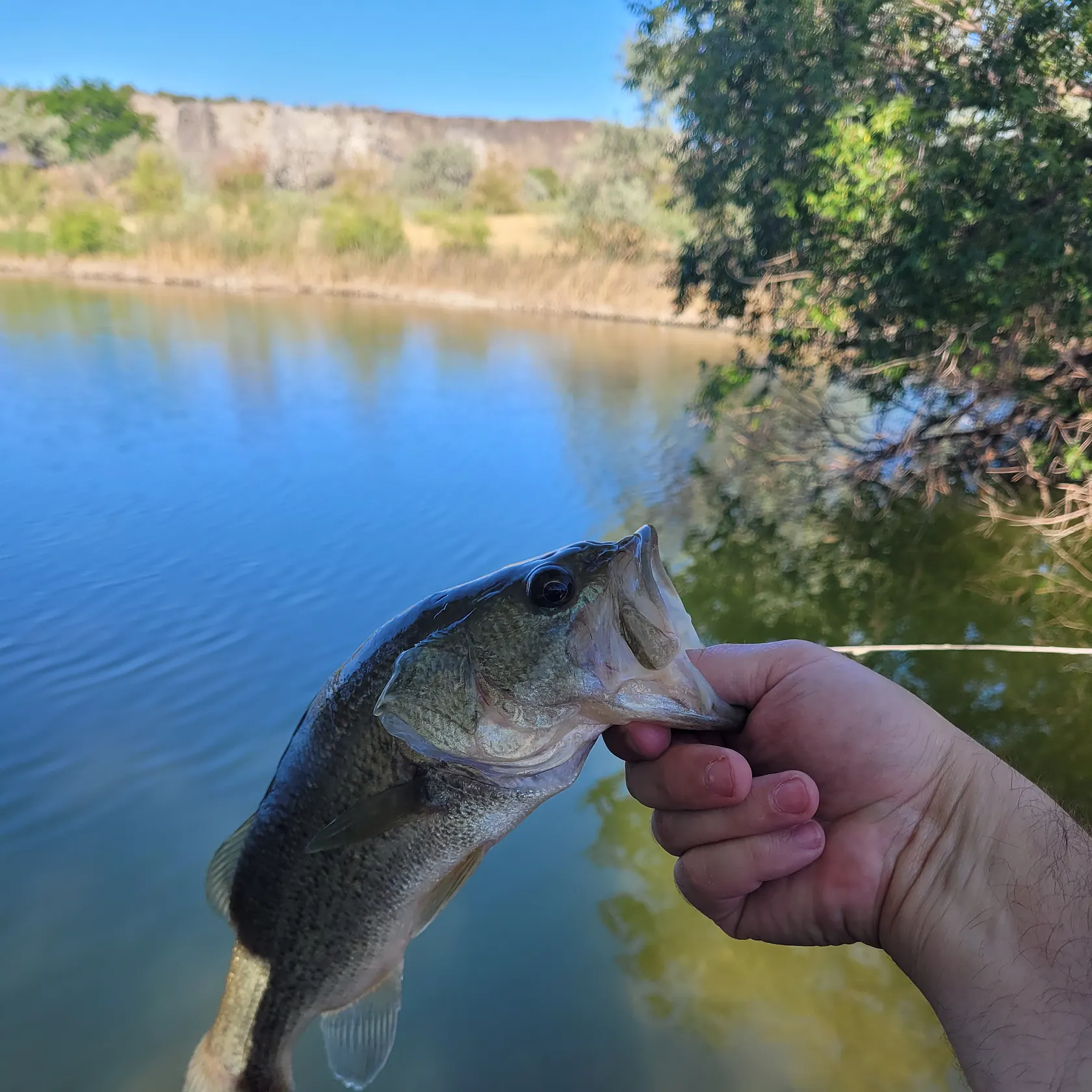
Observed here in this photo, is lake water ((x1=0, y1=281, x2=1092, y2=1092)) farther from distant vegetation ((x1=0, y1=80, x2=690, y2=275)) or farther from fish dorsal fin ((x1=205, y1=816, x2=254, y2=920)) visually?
distant vegetation ((x1=0, y1=80, x2=690, y2=275))

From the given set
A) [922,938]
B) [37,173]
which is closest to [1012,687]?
[922,938]

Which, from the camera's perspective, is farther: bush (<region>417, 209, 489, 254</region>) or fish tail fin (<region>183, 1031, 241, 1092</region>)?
bush (<region>417, 209, 489, 254</region>)

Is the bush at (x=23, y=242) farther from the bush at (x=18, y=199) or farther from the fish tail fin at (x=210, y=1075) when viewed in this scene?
the fish tail fin at (x=210, y=1075)

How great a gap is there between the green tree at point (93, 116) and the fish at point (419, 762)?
56.0 m

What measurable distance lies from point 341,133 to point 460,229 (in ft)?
169

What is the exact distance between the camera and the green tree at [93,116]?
4775 cm

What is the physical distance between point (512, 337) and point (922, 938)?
17.6 meters

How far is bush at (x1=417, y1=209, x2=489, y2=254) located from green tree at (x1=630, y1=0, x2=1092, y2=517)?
20539 mm

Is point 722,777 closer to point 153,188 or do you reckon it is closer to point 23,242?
point 23,242

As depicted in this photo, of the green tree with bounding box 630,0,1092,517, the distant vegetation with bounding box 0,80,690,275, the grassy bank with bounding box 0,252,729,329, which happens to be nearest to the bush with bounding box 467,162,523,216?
the distant vegetation with bounding box 0,80,690,275

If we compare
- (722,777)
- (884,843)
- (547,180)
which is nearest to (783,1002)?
(884,843)

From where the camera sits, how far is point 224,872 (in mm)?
1692

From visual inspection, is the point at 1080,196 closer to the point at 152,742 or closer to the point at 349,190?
the point at 152,742

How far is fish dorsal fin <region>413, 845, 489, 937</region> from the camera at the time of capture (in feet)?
5.57
